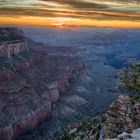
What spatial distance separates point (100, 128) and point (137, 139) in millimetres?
22854

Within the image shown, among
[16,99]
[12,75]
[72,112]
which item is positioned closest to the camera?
[16,99]

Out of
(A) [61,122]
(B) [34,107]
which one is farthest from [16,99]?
(A) [61,122]

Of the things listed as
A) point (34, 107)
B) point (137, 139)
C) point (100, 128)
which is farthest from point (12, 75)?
point (137, 139)

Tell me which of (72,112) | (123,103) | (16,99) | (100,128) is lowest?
(72,112)

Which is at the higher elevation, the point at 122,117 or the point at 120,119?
the point at 122,117

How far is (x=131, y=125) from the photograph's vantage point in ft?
241

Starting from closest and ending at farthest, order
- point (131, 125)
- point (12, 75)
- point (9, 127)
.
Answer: point (131, 125) → point (9, 127) → point (12, 75)

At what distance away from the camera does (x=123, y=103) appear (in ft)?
253

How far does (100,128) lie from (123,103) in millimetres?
6817

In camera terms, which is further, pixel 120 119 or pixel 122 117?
pixel 122 117

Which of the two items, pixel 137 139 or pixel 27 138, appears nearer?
pixel 137 139

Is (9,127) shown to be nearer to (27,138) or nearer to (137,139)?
(27,138)

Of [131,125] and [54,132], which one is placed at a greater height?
[131,125]

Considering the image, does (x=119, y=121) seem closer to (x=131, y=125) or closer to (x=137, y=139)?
(x=131, y=125)
